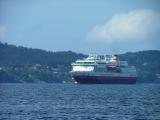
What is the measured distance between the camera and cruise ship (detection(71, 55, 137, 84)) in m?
142

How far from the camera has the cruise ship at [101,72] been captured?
466 feet

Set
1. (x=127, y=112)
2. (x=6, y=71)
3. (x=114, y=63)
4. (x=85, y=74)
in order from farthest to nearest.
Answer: (x=6, y=71) < (x=114, y=63) < (x=85, y=74) < (x=127, y=112)

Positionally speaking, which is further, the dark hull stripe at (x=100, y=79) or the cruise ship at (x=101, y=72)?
the cruise ship at (x=101, y=72)

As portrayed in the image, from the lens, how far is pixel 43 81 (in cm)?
19238

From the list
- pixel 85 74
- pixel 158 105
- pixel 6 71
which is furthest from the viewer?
pixel 6 71

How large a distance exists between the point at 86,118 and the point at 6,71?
474ft

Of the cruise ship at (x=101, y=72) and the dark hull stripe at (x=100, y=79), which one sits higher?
the cruise ship at (x=101, y=72)

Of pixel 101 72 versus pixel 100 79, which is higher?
pixel 101 72

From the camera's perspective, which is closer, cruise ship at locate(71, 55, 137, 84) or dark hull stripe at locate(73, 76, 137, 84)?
dark hull stripe at locate(73, 76, 137, 84)

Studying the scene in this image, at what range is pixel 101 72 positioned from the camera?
479 feet

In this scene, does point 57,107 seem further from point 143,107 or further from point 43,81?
point 43,81

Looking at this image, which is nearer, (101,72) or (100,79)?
(100,79)

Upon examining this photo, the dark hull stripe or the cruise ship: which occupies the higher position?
the cruise ship

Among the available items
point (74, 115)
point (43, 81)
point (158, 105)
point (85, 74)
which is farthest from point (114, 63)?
point (74, 115)
